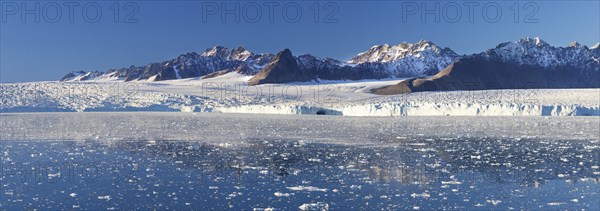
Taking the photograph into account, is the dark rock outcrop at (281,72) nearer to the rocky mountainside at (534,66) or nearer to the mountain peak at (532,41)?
the rocky mountainside at (534,66)

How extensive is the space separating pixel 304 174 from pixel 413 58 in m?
124

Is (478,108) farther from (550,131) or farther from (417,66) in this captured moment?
(417,66)

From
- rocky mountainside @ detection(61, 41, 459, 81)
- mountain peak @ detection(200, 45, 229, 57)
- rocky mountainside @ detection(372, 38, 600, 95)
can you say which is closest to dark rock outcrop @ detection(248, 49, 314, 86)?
rocky mountainside @ detection(61, 41, 459, 81)

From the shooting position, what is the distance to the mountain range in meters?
91.3

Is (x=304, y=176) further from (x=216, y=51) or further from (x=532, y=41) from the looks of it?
(x=216, y=51)

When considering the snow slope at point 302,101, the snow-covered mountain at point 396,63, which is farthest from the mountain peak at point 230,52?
the snow slope at point 302,101

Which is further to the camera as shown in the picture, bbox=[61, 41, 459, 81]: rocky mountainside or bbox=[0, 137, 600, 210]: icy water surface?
bbox=[61, 41, 459, 81]: rocky mountainside

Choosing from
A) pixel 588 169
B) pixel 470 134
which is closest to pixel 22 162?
pixel 588 169

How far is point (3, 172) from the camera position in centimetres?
1062

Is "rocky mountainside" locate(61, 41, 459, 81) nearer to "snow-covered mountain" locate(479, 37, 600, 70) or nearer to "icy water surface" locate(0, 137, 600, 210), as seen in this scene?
"snow-covered mountain" locate(479, 37, 600, 70)

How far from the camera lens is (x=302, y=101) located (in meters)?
54.0

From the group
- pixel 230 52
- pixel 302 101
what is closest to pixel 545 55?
pixel 302 101

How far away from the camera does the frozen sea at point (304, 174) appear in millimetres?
7934

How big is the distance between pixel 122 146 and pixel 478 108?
88.1 ft
